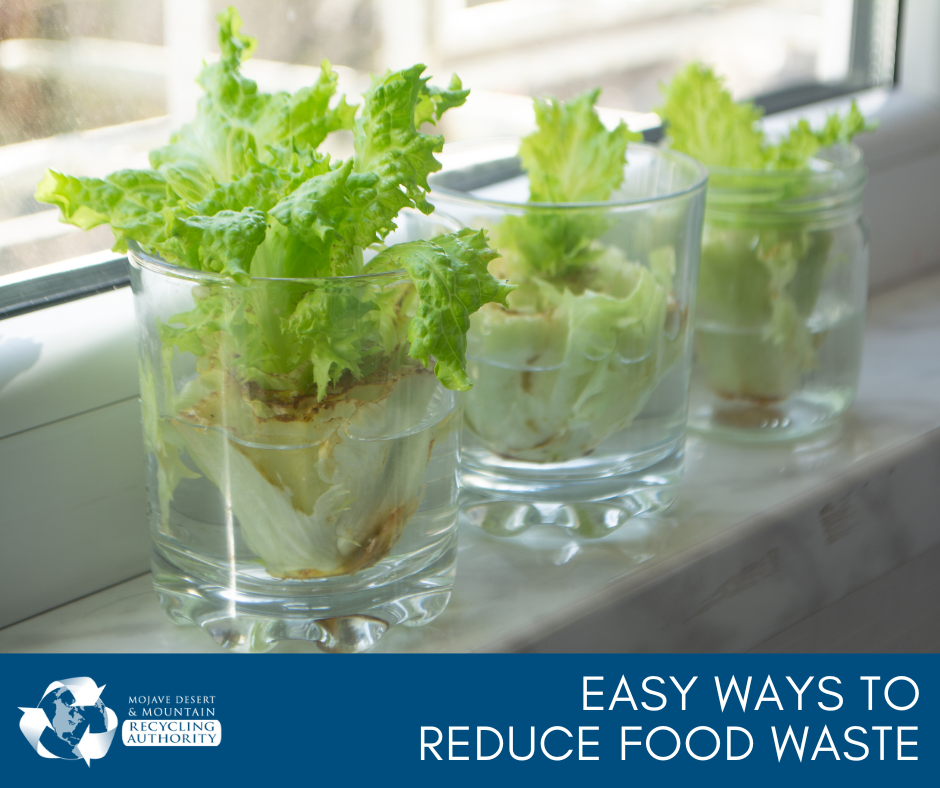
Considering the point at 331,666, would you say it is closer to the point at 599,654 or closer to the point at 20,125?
the point at 599,654

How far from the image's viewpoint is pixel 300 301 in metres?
0.42

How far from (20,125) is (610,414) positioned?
325mm

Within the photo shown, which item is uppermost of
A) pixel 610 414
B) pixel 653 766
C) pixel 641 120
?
pixel 641 120

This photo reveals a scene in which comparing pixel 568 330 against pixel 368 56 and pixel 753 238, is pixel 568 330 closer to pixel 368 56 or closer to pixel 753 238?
pixel 753 238

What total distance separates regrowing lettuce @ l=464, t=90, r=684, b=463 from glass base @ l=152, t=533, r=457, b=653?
0.26ft

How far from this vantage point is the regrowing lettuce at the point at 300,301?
40 cm

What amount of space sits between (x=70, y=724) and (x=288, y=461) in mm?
159

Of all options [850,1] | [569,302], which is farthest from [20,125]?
[850,1]

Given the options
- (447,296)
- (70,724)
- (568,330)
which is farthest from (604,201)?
(70,724)

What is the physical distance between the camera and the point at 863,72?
103 cm

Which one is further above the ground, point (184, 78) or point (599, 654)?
point (184, 78)

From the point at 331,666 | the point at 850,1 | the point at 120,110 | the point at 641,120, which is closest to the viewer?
the point at 331,666

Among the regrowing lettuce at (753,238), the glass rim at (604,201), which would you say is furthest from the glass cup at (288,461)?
the regrowing lettuce at (753,238)

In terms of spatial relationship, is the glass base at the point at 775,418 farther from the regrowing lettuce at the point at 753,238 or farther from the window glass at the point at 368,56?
the window glass at the point at 368,56
